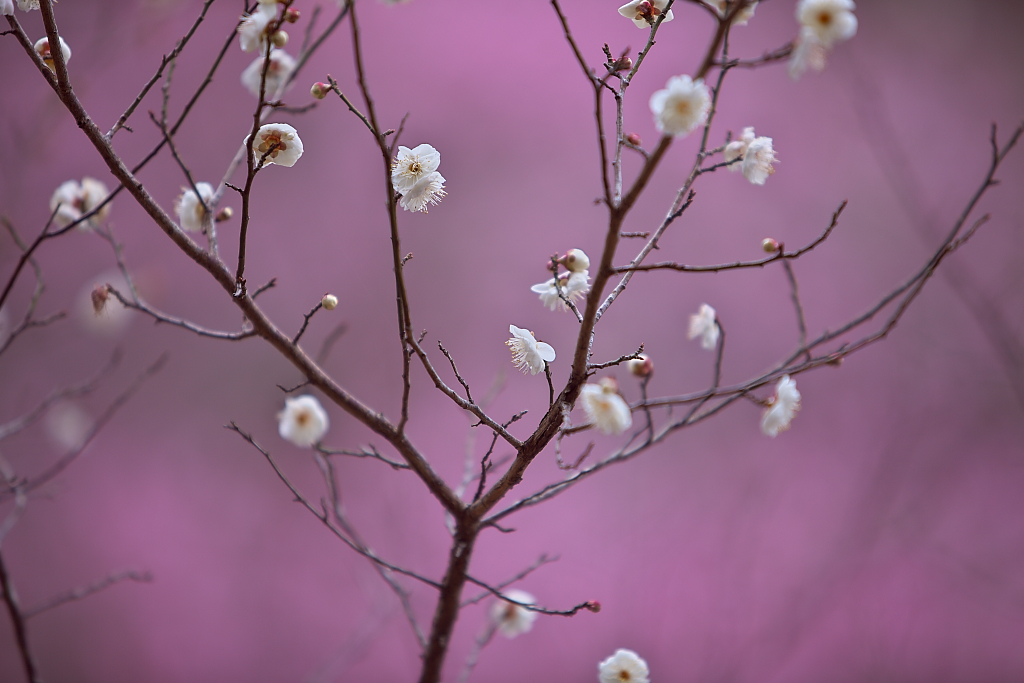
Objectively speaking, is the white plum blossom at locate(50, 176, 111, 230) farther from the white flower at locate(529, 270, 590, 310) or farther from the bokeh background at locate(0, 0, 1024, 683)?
the bokeh background at locate(0, 0, 1024, 683)

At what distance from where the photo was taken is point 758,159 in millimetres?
700

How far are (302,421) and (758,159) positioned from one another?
70 centimetres

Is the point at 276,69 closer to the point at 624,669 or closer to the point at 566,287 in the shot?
the point at 566,287

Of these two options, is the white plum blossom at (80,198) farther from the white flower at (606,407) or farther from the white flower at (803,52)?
the white flower at (803,52)

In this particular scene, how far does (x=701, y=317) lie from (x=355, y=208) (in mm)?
1529

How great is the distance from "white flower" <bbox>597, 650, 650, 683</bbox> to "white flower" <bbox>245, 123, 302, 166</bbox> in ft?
2.70

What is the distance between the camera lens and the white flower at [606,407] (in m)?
0.58

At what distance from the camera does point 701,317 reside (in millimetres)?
937

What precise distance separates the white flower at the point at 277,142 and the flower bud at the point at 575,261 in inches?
13.6

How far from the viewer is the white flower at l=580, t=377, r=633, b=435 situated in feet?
1.91

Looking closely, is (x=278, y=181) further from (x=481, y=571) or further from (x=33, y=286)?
(x=481, y=571)

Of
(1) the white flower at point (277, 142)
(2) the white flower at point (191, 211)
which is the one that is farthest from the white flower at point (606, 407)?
(2) the white flower at point (191, 211)

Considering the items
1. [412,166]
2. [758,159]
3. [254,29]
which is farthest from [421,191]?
[758,159]

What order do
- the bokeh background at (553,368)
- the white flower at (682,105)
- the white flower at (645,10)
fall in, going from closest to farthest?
the white flower at (682,105)
the white flower at (645,10)
the bokeh background at (553,368)
